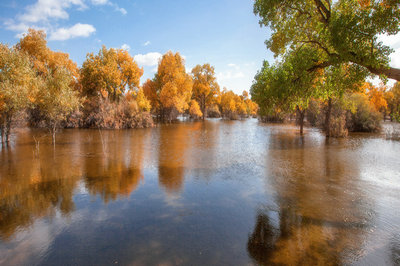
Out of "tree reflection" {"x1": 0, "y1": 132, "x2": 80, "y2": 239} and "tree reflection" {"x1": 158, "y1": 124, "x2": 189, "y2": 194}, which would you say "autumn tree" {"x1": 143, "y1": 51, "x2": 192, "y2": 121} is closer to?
"tree reflection" {"x1": 158, "y1": 124, "x2": 189, "y2": 194}

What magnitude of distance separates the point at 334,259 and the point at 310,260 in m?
0.53

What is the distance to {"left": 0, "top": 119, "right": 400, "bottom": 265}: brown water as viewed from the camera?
479cm

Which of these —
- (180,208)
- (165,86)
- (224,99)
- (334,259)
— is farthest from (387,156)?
(224,99)

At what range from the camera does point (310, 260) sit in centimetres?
452

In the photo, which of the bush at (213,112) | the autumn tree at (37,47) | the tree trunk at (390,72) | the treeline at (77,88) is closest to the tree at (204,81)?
the treeline at (77,88)

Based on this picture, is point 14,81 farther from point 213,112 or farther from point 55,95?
point 213,112

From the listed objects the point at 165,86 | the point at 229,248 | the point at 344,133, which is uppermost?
the point at 165,86

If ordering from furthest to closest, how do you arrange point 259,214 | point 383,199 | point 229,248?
1. point 383,199
2. point 259,214
3. point 229,248

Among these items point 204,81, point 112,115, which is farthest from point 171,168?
point 204,81

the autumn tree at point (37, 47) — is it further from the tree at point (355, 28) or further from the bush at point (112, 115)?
the tree at point (355, 28)

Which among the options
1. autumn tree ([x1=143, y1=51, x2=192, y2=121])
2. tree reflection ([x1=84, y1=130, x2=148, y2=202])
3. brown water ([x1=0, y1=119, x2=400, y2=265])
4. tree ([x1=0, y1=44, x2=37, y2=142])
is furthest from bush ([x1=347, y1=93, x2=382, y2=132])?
tree ([x1=0, y1=44, x2=37, y2=142])

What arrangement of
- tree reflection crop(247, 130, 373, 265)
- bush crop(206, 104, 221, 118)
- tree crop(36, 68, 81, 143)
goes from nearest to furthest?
tree reflection crop(247, 130, 373, 265) < tree crop(36, 68, 81, 143) < bush crop(206, 104, 221, 118)

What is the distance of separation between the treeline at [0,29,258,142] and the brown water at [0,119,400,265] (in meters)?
5.60

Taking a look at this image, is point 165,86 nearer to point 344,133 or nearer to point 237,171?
point 344,133
